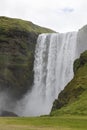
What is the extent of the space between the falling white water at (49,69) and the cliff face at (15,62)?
7.69 feet

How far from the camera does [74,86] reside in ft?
218

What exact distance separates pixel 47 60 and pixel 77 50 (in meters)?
11.1

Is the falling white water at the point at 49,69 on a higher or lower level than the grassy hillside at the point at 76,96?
higher

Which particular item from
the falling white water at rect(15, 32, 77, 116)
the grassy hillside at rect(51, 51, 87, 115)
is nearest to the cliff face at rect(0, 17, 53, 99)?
the falling white water at rect(15, 32, 77, 116)

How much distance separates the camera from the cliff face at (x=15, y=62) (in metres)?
114

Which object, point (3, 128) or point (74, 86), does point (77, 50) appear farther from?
point (3, 128)

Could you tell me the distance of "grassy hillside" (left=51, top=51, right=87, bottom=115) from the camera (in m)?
55.0

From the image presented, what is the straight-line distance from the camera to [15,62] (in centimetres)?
11519

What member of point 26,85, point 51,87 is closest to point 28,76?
point 26,85

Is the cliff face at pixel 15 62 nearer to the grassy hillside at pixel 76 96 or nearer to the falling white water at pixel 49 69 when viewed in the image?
the falling white water at pixel 49 69

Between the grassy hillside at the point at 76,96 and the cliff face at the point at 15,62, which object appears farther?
the cliff face at the point at 15,62

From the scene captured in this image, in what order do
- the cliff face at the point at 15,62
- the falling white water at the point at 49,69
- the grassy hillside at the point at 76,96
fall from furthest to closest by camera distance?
1. the cliff face at the point at 15,62
2. the falling white water at the point at 49,69
3. the grassy hillside at the point at 76,96

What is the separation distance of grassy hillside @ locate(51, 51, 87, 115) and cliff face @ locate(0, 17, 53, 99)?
41.7m

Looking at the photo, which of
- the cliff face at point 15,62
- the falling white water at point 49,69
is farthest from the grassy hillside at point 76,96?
the cliff face at point 15,62
